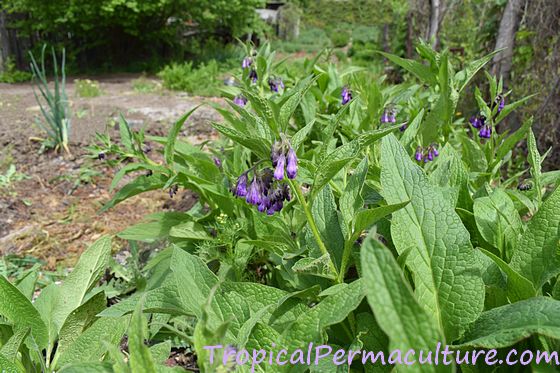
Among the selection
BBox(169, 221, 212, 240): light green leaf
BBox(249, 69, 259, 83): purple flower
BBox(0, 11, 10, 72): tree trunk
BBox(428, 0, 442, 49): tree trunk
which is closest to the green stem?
BBox(169, 221, 212, 240): light green leaf

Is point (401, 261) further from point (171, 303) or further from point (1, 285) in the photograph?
point (1, 285)

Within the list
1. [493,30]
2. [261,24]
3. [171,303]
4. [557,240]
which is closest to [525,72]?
[493,30]

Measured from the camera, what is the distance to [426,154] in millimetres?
2199

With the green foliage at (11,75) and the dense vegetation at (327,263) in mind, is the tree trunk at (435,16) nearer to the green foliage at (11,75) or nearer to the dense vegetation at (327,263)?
the dense vegetation at (327,263)

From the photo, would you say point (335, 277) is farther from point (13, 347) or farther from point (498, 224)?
point (13, 347)

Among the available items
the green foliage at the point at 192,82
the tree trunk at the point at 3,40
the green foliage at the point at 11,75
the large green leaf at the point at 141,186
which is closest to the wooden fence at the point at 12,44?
the tree trunk at the point at 3,40

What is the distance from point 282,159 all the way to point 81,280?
3.48ft

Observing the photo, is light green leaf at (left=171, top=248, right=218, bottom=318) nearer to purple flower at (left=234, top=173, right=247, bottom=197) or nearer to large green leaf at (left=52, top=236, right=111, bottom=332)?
A: purple flower at (left=234, top=173, right=247, bottom=197)

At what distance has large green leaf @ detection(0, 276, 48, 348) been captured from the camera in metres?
1.52

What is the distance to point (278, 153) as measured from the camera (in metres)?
1.21

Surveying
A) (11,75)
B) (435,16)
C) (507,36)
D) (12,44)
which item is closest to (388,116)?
(507,36)

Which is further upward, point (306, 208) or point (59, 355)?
point (306, 208)

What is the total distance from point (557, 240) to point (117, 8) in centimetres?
1337

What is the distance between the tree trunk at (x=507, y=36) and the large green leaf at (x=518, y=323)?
4.25 metres
